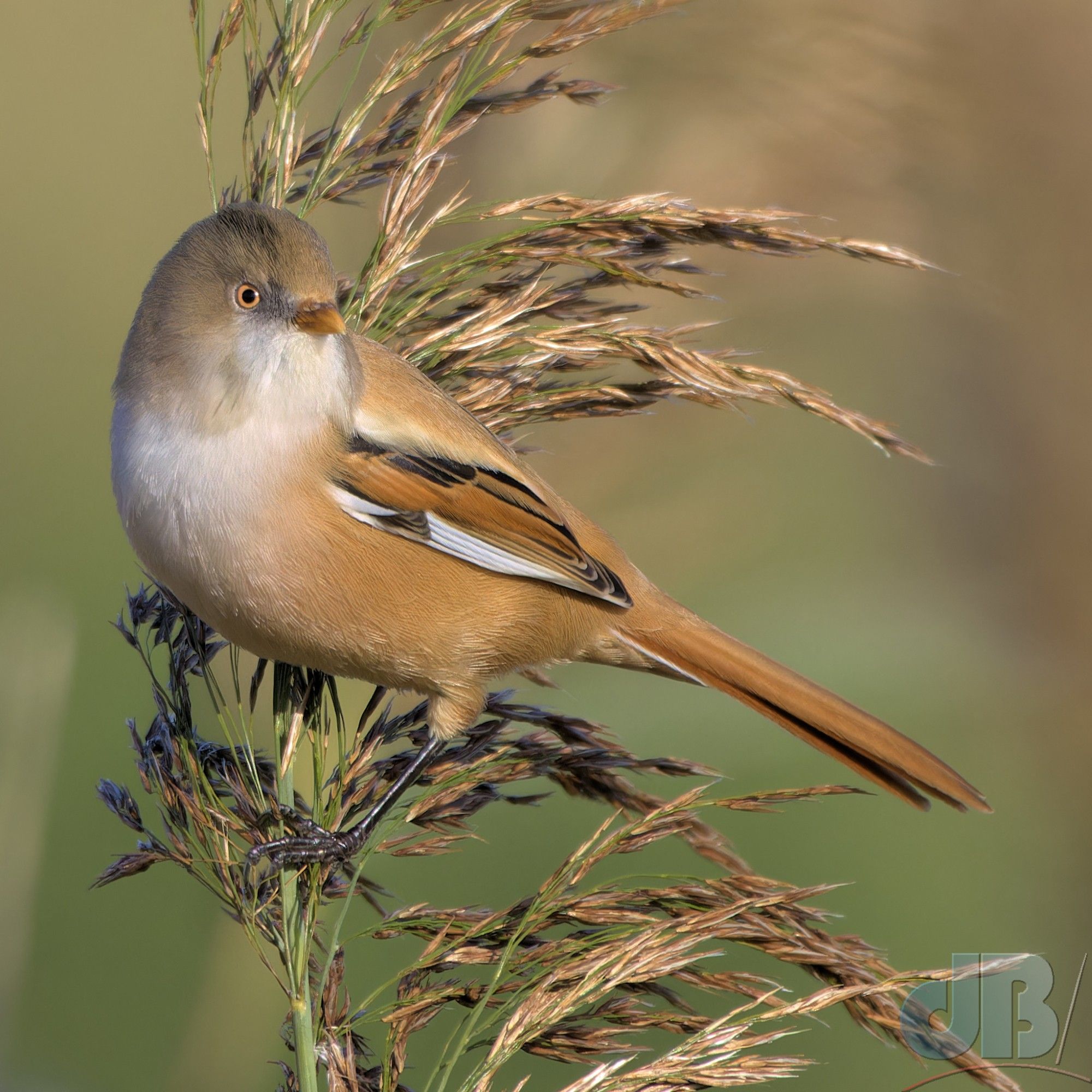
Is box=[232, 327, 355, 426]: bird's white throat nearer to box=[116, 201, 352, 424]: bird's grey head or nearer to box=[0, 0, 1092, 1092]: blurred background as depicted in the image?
box=[116, 201, 352, 424]: bird's grey head

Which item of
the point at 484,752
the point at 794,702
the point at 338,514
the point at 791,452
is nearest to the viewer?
the point at 484,752

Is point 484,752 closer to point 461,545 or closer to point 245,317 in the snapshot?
point 461,545

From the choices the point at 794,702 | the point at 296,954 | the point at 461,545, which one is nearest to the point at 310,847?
the point at 296,954

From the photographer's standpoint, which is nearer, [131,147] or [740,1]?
[740,1]

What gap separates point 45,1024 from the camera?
7.92 feet

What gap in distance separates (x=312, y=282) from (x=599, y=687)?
4.19ft

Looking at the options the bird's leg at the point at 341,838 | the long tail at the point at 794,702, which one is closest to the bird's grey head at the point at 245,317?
the bird's leg at the point at 341,838

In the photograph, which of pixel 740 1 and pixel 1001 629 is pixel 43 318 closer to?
pixel 740 1

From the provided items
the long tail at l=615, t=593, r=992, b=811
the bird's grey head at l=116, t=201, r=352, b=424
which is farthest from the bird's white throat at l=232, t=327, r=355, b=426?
the long tail at l=615, t=593, r=992, b=811

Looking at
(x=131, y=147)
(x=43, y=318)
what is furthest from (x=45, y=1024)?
(x=131, y=147)

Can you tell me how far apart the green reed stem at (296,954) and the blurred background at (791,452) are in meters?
0.62

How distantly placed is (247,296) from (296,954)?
3.89ft

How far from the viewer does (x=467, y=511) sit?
8.20 feet

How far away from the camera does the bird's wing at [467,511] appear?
7.84ft
